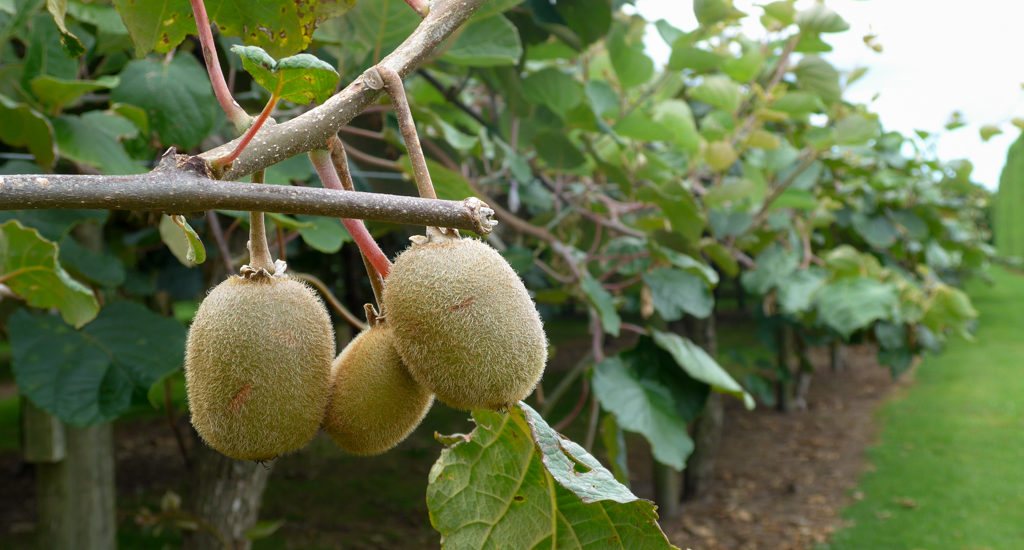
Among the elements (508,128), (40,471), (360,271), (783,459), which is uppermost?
(508,128)

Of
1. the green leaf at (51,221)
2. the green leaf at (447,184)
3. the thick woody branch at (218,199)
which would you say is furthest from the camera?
the green leaf at (51,221)

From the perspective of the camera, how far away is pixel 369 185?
2.35 meters

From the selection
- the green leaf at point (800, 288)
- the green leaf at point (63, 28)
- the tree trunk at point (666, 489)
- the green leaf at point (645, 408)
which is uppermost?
the green leaf at point (63, 28)

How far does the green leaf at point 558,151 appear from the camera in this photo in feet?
7.48

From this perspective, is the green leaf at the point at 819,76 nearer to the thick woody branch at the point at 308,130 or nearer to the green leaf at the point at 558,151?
the green leaf at the point at 558,151

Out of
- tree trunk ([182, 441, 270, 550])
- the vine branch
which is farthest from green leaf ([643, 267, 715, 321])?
the vine branch

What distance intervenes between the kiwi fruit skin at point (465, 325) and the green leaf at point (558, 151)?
1578mm

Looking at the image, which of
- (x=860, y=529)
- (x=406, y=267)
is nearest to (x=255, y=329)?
(x=406, y=267)

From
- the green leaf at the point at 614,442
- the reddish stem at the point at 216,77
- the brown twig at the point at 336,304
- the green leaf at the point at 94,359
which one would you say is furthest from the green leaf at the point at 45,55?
the green leaf at the point at 614,442

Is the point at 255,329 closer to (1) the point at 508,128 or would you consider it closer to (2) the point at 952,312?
(1) the point at 508,128

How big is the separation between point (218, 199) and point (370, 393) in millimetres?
316

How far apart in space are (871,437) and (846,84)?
13.9 ft

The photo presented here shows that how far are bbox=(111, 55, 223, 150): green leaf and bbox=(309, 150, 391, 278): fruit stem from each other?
3.49 feet

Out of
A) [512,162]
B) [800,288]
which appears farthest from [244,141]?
[800,288]
